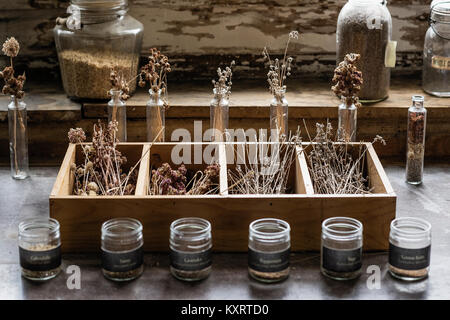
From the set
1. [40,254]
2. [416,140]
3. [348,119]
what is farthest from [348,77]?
[40,254]

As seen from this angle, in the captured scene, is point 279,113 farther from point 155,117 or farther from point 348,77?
point 155,117

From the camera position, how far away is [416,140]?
2223mm

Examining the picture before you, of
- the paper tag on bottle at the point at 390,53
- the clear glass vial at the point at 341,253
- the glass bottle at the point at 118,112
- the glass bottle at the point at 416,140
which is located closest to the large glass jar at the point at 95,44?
the glass bottle at the point at 118,112

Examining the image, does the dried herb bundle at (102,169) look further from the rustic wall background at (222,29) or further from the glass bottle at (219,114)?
the rustic wall background at (222,29)

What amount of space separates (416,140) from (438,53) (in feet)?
1.60

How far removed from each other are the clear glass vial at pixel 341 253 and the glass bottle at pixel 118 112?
78cm

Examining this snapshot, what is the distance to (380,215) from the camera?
1.82 meters

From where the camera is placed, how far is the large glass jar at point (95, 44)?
8.03 feet

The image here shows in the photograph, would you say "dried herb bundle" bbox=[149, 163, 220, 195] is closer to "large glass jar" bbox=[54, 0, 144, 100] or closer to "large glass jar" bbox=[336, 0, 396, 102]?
"large glass jar" bbox=[54, 0, 144, 100]

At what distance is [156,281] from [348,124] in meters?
0.80
